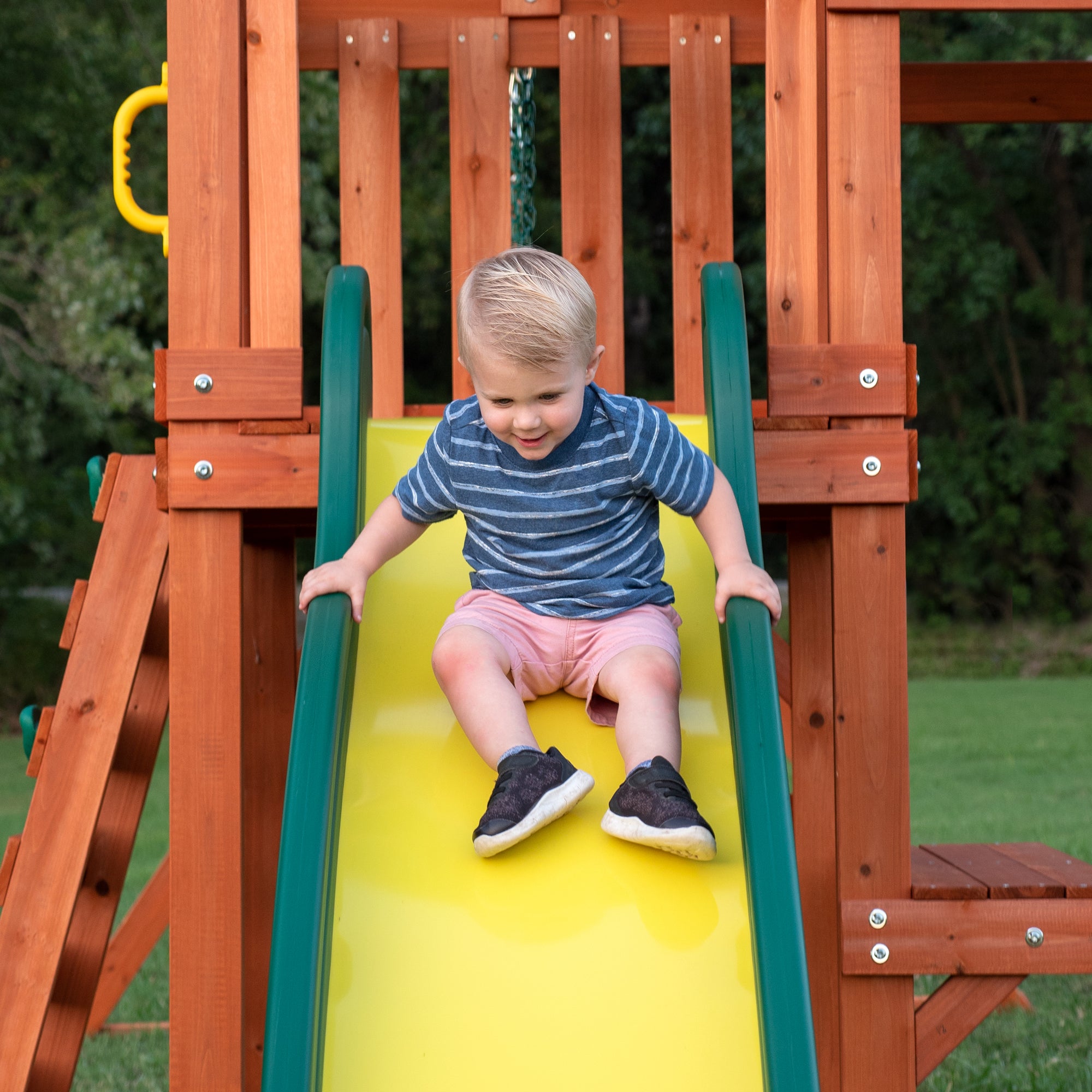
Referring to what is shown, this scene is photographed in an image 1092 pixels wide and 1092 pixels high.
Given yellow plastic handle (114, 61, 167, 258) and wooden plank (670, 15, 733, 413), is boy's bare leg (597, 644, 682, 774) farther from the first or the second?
yellow plastic handle (114, 61, 167, 258)

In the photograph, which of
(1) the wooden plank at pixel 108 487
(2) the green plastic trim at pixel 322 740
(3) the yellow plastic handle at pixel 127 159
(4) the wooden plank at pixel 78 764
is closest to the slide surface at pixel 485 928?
(2) the green plastic trim at pixel 322 740

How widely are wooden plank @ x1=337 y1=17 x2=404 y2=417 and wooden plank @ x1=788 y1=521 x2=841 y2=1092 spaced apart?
1.11 m

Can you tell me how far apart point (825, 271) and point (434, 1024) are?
1672mm

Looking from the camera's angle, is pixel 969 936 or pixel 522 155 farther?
pixel 522 155

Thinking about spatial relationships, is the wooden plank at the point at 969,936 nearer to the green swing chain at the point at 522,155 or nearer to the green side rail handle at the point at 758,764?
the green side rail handle at the point at 758,764

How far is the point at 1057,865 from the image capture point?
2.92 metres

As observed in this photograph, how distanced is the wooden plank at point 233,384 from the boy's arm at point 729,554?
2.78 feet

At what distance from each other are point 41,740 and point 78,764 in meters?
0.10

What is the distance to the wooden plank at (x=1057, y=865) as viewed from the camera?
2.66 m

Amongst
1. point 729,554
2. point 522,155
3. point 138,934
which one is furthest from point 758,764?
point 138,934

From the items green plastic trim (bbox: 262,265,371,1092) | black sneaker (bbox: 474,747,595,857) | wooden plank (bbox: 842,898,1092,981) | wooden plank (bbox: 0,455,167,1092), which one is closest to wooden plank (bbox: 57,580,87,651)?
wooden plank (bbox: 0,455,167,1092)

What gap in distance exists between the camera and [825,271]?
9.12 ft

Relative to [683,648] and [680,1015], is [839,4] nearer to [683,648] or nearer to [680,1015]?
[683,648]

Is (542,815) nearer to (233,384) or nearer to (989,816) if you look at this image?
(233,384)
